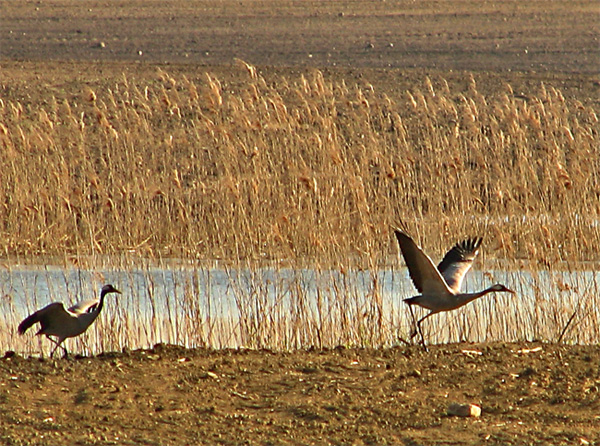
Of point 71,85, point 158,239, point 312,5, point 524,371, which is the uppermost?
point 312,5

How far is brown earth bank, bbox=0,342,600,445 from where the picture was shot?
544 centimetres

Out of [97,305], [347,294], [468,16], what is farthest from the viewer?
[468,16]

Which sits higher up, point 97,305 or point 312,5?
point 312,5

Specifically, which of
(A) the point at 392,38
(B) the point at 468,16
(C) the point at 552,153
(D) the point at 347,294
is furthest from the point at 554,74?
(D) the point at 347,294

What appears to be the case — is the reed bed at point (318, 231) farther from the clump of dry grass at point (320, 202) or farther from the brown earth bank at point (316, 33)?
the brown earth bank at point (316, 33)

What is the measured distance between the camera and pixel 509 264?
29.4ft

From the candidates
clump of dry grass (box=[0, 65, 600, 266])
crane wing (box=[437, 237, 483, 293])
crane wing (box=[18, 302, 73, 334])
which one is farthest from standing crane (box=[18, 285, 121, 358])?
crane wing (box=[437, 237, 483, 293])

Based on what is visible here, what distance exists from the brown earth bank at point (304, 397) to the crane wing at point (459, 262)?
0.57 metres

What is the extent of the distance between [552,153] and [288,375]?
12.4 ft

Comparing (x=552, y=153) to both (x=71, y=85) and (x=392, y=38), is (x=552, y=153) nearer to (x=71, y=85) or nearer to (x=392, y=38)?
(x=71, y=85)

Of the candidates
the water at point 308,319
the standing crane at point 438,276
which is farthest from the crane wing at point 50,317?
the standing crane at point 438,276

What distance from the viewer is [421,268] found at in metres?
6.89

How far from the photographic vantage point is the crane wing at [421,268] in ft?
22.0

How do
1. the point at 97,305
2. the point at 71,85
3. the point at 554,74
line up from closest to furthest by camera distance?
the point at 97,305 < the point at 71,85 < the point at 554,74
